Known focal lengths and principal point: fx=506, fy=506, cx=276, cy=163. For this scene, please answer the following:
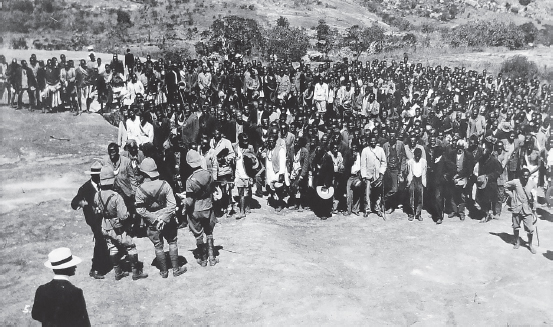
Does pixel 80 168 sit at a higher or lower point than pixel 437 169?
lower

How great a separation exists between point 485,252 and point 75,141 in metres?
10.3

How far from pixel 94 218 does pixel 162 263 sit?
1.18 meters

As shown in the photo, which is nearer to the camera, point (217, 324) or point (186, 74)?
point (217, 324)

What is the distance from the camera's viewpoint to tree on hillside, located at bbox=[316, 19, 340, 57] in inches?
1282

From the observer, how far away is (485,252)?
9102 millimetres

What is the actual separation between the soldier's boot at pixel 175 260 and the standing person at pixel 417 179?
205 inches

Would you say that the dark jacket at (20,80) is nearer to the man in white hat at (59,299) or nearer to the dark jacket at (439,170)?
the dark jacket at (439,170)

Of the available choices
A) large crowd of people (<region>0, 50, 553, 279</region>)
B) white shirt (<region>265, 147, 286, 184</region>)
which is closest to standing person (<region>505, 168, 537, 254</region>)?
large crowd of people (<region>0, 50, 553, 279</region>)

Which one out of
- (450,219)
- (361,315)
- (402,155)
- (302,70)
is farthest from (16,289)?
(302,70)

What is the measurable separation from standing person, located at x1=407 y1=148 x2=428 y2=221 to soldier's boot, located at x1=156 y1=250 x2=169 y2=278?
215 inches

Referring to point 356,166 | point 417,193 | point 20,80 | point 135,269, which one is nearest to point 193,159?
point 135,269

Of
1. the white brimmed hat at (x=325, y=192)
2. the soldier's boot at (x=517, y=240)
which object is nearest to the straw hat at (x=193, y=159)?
the white brimmed hat at (x=325, y=192)

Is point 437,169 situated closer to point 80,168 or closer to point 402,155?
point 402,155

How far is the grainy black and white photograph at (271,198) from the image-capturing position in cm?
703
